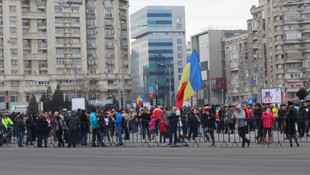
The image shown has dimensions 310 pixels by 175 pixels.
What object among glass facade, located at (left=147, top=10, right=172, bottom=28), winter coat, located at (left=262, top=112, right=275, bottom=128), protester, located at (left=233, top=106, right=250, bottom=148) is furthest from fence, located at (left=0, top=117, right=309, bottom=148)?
glass facade, located at (left=147, top=10, right=172, bottom=28)

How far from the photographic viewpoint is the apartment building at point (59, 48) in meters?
109

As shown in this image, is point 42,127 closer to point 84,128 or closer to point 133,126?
point 84,128

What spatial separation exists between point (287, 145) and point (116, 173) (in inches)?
472

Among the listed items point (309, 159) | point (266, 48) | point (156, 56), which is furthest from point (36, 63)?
point (309, 159)

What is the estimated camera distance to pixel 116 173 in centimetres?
→ 1528

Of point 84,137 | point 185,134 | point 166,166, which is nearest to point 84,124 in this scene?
point 84,137

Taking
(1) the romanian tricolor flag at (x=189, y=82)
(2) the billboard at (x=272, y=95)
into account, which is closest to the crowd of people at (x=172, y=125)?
(1) the romanian tricolor flag at (x=189, y=82)

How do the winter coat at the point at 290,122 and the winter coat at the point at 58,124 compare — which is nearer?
the winter coat at the point at 290,122

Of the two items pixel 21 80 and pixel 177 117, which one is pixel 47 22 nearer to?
pixel 21 80

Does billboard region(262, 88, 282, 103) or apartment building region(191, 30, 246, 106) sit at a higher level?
apartment building region(191, 30, 246, 106)

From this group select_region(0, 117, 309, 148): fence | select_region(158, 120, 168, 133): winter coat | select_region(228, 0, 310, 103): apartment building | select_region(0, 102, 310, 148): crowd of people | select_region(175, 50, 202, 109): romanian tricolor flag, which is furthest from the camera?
select_region(228, 0, 310, 103): apartment building

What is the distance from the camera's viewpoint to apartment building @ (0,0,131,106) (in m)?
109

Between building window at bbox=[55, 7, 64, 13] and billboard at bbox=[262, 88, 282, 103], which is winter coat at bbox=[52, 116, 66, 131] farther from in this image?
building window at bbox=[55, 7, 64, 13]

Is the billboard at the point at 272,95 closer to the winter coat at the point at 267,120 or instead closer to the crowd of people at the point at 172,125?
the crowd of people at the point at 172,125
